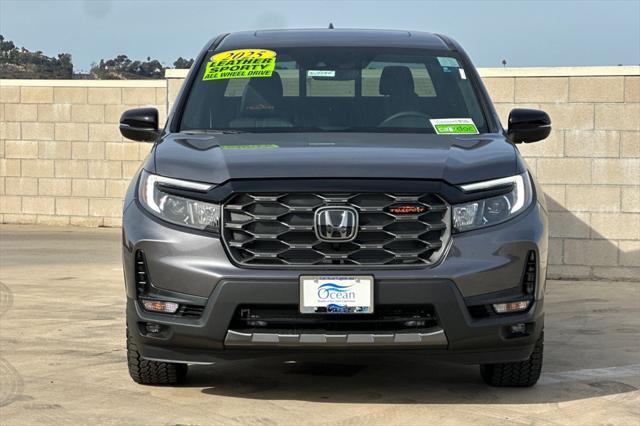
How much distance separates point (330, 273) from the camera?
5.58 m

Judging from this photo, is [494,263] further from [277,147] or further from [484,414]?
[277,147]

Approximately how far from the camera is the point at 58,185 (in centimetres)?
1753

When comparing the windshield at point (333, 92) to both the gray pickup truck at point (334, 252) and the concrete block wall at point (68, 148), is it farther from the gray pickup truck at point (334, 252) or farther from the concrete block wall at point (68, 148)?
the concrete block wall at point (68, 148)

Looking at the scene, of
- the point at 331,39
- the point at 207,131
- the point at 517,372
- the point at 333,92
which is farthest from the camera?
the point at 331,39

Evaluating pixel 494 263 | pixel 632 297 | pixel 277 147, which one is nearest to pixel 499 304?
pixel 494 263

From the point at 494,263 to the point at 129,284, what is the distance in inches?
64.4

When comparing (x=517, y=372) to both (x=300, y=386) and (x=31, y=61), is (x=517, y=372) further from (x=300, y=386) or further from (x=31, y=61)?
(x=31, y=61)

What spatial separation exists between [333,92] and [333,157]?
1183 millimetres

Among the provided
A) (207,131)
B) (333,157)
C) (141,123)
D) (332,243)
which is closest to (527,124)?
(333,157)

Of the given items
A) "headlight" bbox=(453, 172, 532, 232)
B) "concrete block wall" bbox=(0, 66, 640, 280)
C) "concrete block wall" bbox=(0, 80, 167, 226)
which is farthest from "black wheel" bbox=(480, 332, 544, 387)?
"concrete block wall" bbox=(0, 80, 167, 226)

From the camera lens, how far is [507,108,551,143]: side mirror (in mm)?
7059

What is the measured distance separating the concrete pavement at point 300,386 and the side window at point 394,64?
1.48m

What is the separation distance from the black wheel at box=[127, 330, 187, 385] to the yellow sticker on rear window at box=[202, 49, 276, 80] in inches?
67.6

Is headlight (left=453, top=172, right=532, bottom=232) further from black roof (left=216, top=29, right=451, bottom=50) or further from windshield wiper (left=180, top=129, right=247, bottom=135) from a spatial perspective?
black roof (left=216, top=29, right=451, bottom=50)
